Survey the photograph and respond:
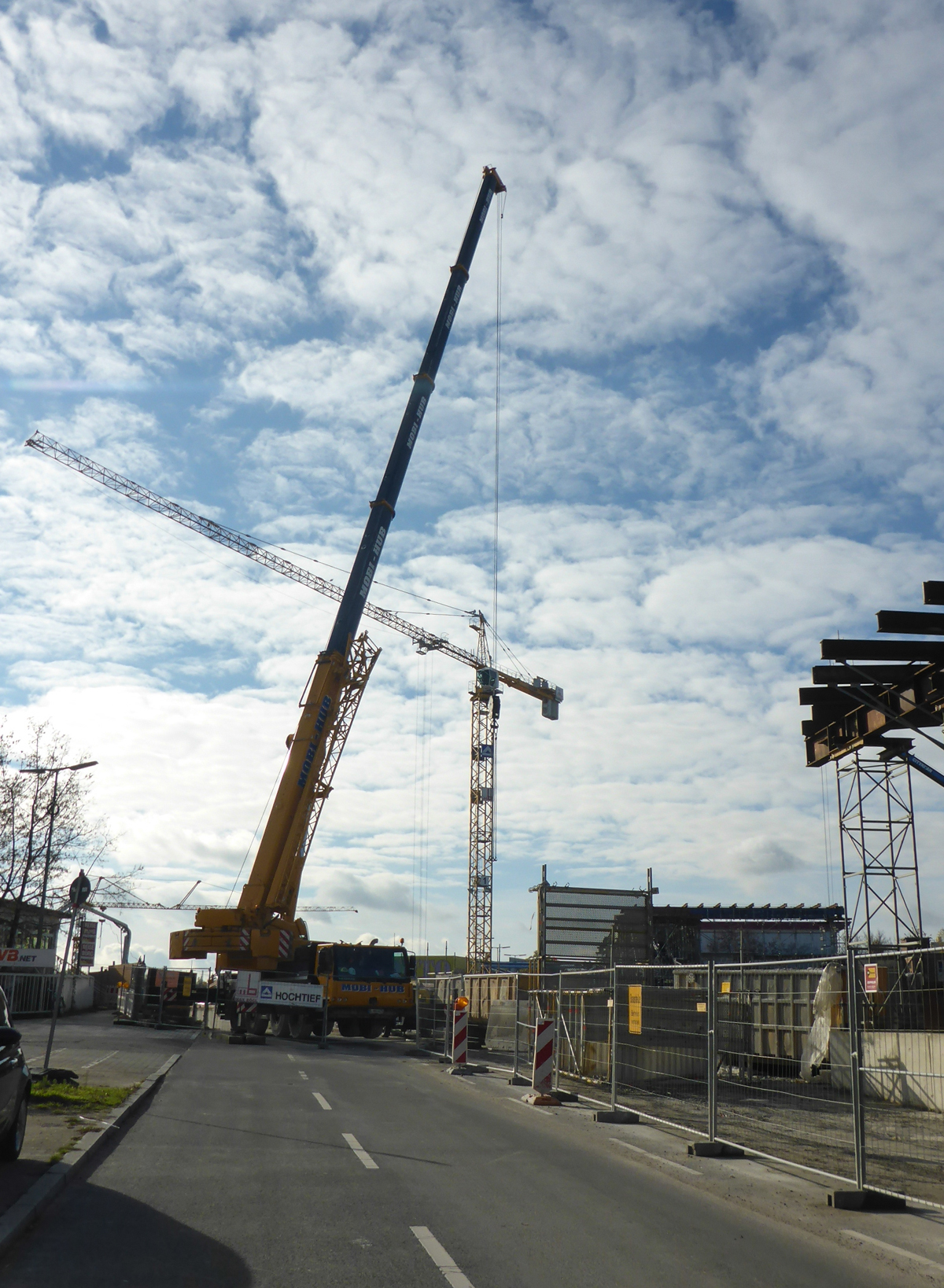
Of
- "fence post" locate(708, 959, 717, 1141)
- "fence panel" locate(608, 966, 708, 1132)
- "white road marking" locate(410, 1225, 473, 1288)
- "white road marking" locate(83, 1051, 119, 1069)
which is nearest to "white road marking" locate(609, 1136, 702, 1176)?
"fence post" locate(708, 959, 717, 1141)

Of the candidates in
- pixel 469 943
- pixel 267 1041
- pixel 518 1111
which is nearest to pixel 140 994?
pixel 267 1041

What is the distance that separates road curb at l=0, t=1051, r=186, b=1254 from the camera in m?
6.55

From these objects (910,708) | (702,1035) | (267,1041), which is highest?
(910,708)

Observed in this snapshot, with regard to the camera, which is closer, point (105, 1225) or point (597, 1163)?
point (105, 1225)

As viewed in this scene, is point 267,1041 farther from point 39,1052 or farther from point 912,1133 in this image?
point 912,1133

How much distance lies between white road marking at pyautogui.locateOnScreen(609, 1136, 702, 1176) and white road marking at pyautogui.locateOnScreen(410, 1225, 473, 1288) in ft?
12.0

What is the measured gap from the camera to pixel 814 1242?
7.33 metres

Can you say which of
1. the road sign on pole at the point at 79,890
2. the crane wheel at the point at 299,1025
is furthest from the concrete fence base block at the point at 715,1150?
the crane wheel at the point at 299,1025

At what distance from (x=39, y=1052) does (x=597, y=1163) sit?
14793 millimetres

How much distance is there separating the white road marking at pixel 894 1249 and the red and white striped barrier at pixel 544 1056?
314 inches

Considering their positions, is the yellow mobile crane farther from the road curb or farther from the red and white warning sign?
the road curb

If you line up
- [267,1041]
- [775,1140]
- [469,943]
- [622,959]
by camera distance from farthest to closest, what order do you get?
[469,943] < [622,959] < [267,1041] < [775,1140]

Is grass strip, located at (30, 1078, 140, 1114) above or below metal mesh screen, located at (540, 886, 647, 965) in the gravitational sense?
below

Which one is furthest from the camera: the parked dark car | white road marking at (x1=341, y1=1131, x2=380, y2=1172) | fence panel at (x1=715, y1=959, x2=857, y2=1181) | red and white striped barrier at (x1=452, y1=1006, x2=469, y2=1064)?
red and white striped barrier at (x1=452, y1=1006, x2=469, y2=1064)
